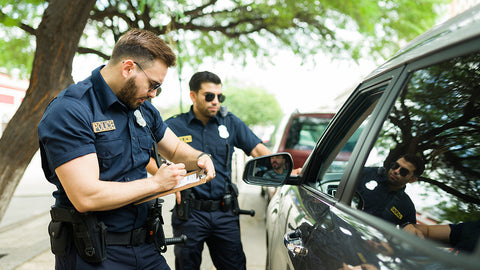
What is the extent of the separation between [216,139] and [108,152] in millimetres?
1550

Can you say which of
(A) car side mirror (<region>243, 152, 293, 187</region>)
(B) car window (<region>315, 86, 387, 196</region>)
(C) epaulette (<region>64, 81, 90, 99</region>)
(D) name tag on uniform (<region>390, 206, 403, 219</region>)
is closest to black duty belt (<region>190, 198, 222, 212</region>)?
(A) car side mirror (<region>243, 152, 293, 187</region>)

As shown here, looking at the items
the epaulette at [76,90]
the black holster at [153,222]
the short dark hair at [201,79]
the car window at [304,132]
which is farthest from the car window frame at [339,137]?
the car window at [304,132]

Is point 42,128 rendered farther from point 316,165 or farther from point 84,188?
point 316,165

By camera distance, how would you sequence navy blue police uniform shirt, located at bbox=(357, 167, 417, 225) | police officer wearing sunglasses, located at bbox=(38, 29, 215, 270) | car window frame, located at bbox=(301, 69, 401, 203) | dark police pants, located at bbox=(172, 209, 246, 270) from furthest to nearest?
dark police pants, located at bbox=(172, 209, 246, 270) → police officer wearing sunglasses, located at bbox=(38, 29, 215, 270) → car window frame, located at bbox=(301, 69, 401, 203) → navy blue police uniform shirt, located at bbox=(357, 167, 417, 225)

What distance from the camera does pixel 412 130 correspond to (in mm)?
1281

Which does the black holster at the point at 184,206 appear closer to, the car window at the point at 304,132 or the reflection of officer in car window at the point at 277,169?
the reflection of officer in car window at the point at 277,169

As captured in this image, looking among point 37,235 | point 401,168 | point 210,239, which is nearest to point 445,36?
point 401,168

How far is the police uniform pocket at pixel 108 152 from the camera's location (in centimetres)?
178

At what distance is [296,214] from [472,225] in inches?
34.1

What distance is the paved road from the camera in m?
4.62

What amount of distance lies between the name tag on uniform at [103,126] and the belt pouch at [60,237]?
0.46m

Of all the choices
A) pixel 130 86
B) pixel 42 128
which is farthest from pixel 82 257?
pixel 130 86

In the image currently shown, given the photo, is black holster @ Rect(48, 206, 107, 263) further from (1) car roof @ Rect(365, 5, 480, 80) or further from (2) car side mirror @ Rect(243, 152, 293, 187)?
(1) car roof @ Rect(365, 5, 480, 80)

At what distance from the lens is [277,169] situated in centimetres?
218
